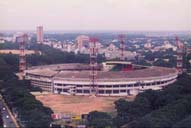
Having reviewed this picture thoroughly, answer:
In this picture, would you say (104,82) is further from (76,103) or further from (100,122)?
(100,122)

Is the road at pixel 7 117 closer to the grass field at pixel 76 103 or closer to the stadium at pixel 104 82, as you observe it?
the grass field at pixel 76 103

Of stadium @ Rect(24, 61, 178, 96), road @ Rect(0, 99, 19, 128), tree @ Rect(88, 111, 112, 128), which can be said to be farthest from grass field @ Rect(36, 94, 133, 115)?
tree @ Rect(88, 111, 112, 128)

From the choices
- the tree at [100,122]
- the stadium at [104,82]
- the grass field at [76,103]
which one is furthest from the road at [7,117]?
the stadium at [104,82]

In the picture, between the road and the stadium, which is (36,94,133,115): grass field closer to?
the stadium

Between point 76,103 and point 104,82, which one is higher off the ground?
point 104,82

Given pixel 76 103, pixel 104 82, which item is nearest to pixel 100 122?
pixel 76 103

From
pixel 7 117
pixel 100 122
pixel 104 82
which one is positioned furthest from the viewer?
pixel 104 82

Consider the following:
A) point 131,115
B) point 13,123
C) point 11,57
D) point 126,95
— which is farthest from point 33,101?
point 11,57

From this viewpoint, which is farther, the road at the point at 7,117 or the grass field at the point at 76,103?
the grass field at the point at 76,103
